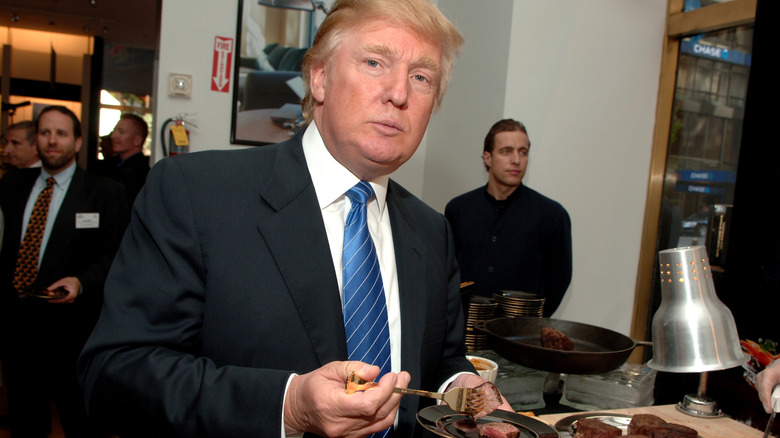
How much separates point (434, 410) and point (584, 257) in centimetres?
293

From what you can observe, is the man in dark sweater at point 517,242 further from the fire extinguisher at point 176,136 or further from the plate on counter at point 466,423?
the plate on counter at point 466,423

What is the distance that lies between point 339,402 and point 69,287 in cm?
260

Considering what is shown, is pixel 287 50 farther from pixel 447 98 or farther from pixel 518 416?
pixel 518 416

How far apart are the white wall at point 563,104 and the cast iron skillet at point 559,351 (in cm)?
187

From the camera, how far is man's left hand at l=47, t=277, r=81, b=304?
2896 millimetres

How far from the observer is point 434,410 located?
3.83ft

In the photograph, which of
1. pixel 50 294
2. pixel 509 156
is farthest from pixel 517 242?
pixel 50 294

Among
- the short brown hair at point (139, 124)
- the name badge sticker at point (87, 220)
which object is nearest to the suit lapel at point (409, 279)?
the name badge sticker at point (87, 220)

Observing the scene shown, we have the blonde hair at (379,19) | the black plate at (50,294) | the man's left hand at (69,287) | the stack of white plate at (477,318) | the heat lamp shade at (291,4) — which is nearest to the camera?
the blonde hair at (379,19)

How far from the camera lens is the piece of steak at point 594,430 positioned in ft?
4.08

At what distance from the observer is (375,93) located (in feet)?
3.80

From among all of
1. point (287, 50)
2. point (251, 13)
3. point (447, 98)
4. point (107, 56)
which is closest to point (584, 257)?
point (447, 98)

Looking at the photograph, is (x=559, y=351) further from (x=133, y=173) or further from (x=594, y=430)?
(x=133, y=173)

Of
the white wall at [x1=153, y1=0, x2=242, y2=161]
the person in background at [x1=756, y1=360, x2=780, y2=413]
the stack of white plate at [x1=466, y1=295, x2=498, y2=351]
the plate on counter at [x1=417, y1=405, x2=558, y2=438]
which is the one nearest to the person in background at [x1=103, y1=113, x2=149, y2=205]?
the white wall at [x1=153, y1=0, x2=242, y2=161]
